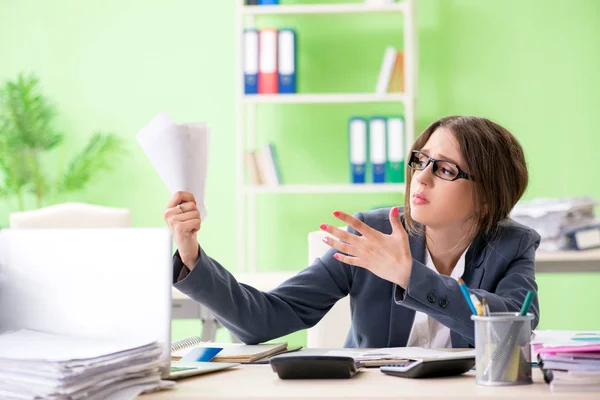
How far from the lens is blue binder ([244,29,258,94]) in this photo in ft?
13.6

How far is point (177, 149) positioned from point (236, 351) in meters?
0.40

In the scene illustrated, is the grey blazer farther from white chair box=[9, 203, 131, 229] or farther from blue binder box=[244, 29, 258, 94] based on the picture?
blue binder box=[244, 29, 258, 94]

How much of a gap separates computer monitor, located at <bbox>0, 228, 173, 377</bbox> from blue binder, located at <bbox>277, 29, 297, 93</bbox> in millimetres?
3102

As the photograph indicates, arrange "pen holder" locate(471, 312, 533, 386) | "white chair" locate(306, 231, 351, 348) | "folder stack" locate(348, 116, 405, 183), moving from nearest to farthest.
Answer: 1. "pen holder" locate(471, 312, 533, 386)
2. "white chair" locate(306, 231, 351, 348)
3. "folder stack" locate(348, 116, 405, 183)

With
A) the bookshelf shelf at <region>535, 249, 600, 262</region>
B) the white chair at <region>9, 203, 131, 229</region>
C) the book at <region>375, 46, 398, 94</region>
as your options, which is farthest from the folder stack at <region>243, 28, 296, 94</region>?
the bookshelf shelf at <region>535, 249, 600, 262</region>

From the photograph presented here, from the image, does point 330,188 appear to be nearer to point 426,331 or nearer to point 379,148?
point 379,148

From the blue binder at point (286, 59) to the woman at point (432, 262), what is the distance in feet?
7.87

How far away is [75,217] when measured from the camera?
3.18 metres

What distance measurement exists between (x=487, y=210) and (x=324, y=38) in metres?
2.99

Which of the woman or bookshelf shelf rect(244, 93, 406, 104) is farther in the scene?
bookshelf shelf rect(244, 93, 406, 104)

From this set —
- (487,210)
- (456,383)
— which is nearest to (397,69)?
(487,210)

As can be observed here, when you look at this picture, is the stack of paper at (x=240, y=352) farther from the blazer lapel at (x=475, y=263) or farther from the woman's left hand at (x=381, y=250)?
the blazer lapel at (x=475, y=263)

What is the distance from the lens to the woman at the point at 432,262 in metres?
1.54

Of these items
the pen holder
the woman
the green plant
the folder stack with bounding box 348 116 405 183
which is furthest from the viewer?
the green plant
